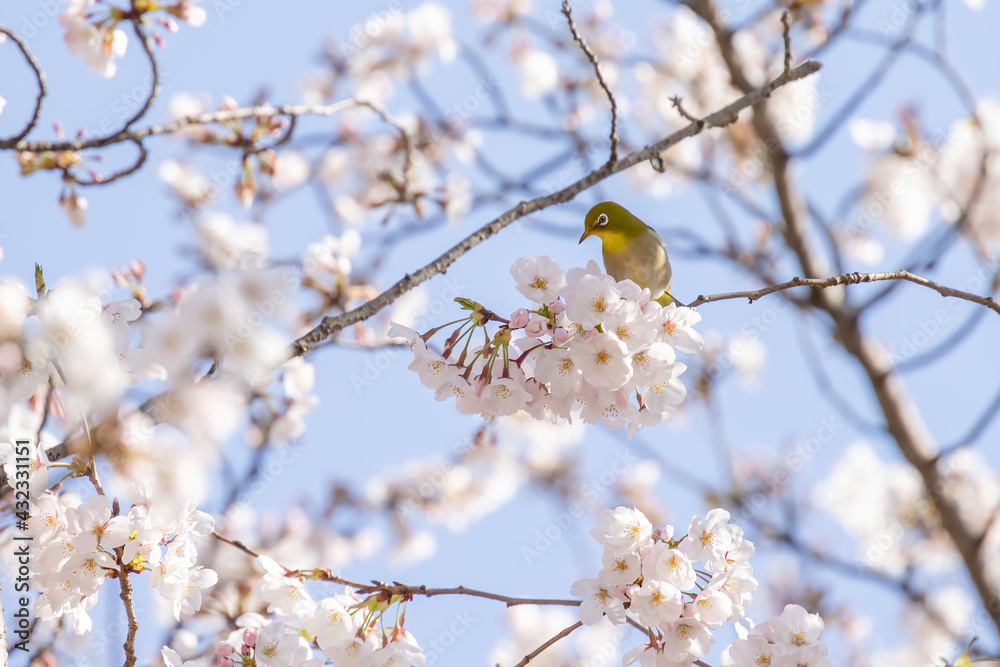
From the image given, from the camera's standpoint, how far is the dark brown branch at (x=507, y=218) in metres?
1.50

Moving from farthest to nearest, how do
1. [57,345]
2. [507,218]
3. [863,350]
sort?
[863,350]
[507,218]
[57,345]

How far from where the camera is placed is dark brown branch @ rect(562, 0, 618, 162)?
183cm

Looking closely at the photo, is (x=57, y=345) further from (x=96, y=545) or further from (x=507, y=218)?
(x=507, y=218)

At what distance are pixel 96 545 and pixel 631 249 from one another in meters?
1.58

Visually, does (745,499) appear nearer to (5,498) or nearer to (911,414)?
(911,414)

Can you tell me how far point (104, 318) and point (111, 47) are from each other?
1.67 metres

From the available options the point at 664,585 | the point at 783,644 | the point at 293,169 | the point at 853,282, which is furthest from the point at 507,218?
the point at 293,169

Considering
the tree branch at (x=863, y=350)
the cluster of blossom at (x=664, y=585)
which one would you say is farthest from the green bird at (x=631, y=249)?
A: the tree branch at (x=863, y=350)

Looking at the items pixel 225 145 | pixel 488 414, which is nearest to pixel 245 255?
pixel 488 414

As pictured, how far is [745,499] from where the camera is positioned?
471 cm

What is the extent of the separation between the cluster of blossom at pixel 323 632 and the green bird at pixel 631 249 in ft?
3.68

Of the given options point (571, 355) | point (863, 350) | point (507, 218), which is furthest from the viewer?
point (863, 350)

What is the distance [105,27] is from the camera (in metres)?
2.66

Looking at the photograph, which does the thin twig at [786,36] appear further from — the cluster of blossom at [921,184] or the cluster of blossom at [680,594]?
the cluster of blossom at [921,184]
